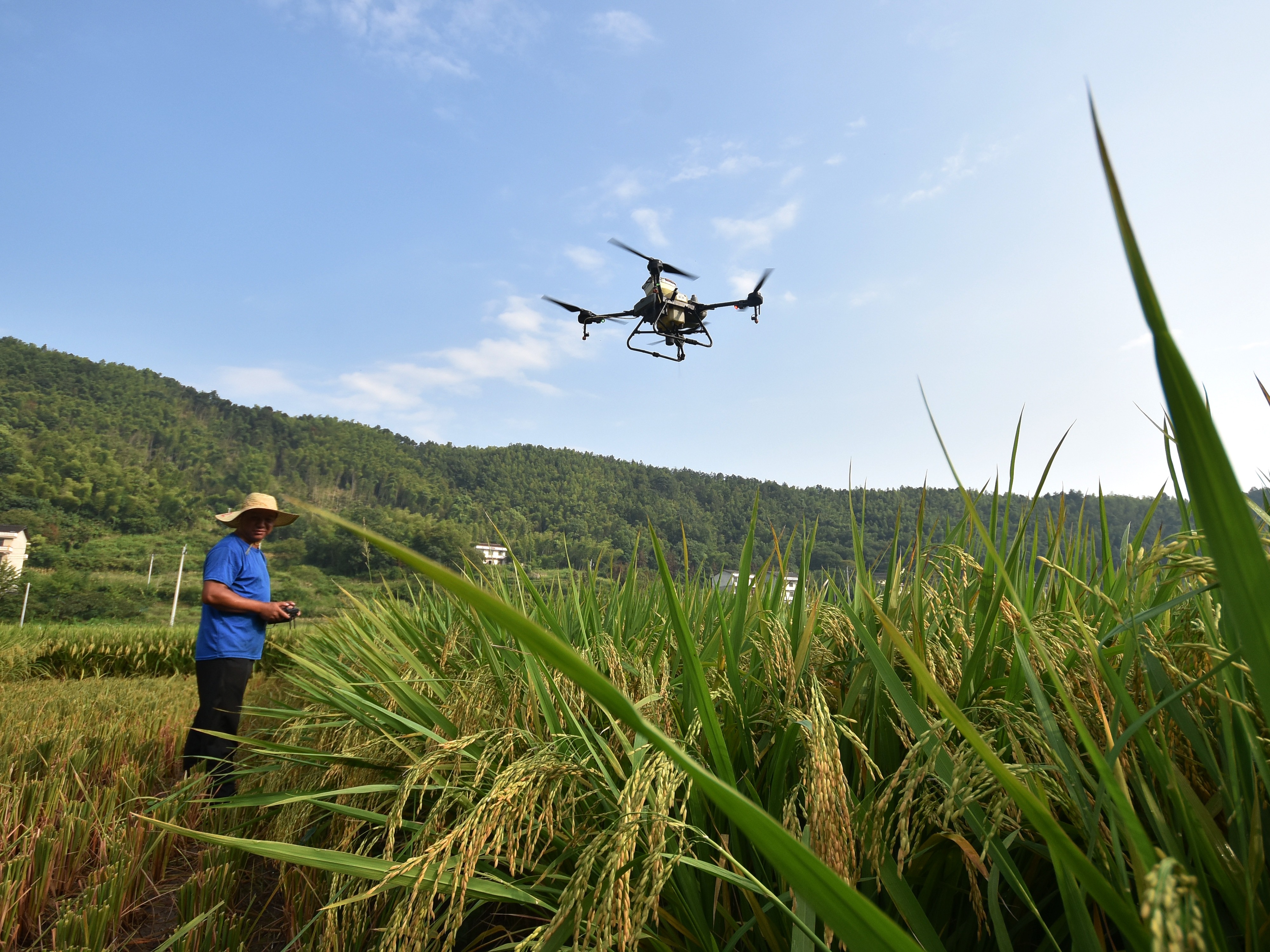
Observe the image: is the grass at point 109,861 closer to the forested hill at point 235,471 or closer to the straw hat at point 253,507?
the straw hat at point 253,507

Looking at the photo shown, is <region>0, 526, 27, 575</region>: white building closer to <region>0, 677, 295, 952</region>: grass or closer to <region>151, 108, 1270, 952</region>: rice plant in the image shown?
<region>0, 677, 295, 952</region>: grass

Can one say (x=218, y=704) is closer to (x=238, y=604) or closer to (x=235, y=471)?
(x=238, y=604)

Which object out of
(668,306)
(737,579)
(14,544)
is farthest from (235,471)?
(737,579)

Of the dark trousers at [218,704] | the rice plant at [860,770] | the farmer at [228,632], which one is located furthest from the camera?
the farmer at [228,632]

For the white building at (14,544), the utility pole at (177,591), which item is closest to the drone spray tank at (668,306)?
the utility pole at (177,591)

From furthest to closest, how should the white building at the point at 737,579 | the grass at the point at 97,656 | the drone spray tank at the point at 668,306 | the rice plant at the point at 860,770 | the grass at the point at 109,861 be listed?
the drone spray tank at the point at 668,306
the grass at the point at 97,656
the white building at the point at 737,579
the grass at the point at 109,861
the rice plant at the point at 860,770

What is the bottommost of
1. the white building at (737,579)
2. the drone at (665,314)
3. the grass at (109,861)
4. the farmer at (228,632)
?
the grass at (109,861)
